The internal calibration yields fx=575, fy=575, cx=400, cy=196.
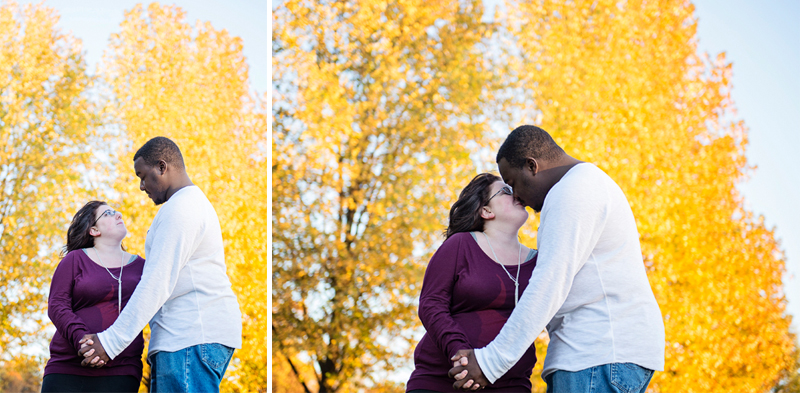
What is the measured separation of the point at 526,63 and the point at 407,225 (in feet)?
5.22

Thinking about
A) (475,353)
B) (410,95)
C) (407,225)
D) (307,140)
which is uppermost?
(410,95)

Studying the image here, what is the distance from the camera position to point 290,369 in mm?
4055

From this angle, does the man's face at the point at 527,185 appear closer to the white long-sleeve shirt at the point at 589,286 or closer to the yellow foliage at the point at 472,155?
the white long-sleeve shirt at the point at 589,286

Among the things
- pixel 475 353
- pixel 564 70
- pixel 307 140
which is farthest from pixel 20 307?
pixel 564 70

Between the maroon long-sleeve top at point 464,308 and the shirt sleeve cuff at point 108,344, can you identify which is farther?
the shirt sleeve cuff at point 108,344

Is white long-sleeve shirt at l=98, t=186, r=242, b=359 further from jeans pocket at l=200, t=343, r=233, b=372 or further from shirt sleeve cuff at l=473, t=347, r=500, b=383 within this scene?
shirt sleeve cuff at l=473, t=347, r=500, b=383

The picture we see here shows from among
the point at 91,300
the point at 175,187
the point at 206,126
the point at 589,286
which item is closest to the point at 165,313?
the point at 175,187

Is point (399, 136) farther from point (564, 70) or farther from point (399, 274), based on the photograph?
point (564, 70)

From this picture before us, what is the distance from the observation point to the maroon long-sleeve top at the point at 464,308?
167 cm

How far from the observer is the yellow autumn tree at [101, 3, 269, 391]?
156 inches

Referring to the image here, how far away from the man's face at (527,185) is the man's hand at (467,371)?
0.45 meters

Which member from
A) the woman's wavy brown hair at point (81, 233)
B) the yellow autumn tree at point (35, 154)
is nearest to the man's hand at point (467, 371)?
the woman's wavy brown hair at point (81, 233)

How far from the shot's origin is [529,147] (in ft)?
5.22

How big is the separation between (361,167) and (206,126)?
3.96 ft
